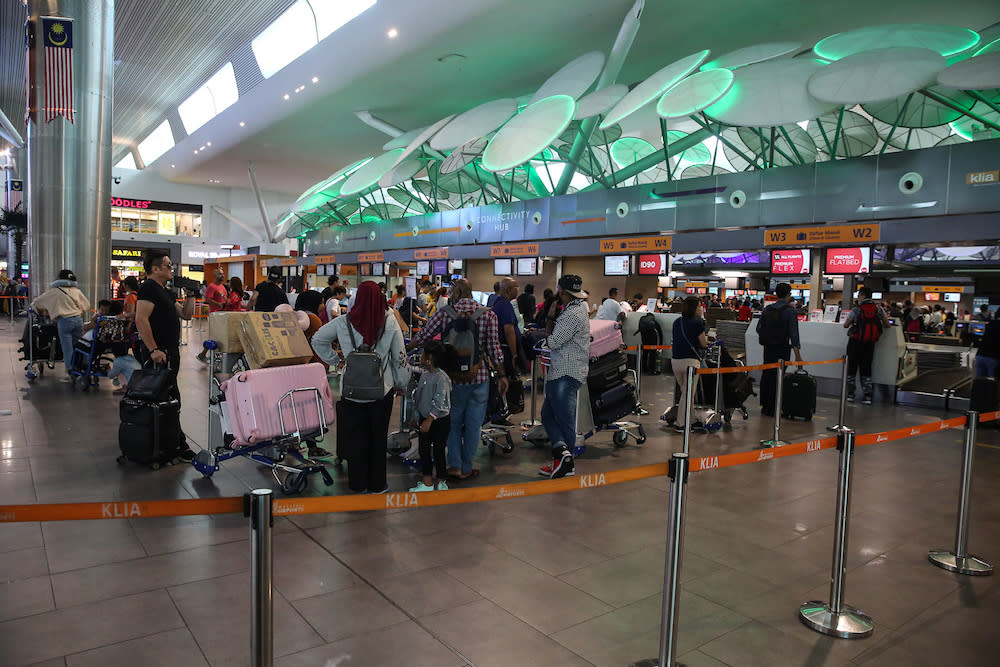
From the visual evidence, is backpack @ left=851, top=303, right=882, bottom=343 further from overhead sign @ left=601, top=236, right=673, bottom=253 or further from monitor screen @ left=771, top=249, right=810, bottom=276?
overhead sign @ left=601, top=236, right=673, bottom=253

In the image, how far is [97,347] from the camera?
9.59 metres

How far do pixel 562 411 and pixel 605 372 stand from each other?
1.08 metres

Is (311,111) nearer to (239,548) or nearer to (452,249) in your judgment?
(452,249)

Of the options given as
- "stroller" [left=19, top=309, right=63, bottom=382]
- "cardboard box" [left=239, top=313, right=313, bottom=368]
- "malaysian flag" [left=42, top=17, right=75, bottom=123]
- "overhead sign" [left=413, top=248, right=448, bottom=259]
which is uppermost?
"malaysian flag" [left=42, top=17, right=75, bottom=123]

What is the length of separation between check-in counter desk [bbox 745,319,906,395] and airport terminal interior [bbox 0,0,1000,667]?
76mm

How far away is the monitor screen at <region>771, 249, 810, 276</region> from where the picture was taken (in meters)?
13.4

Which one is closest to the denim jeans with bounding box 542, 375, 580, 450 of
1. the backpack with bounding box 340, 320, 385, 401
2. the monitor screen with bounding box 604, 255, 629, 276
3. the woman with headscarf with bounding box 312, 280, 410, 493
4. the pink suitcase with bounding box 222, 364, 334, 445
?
the woman with headscarf with bounding box 312, 280, 410, 493

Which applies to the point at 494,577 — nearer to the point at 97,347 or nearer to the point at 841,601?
the point at 841,601

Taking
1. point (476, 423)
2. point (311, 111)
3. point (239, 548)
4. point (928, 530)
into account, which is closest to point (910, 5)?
point (928, 530)

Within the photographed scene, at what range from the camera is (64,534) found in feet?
13.1

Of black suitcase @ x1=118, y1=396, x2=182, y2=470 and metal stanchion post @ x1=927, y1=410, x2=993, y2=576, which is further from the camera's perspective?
black suitcase @ x1=118, y1=396, x2=182, y2=470

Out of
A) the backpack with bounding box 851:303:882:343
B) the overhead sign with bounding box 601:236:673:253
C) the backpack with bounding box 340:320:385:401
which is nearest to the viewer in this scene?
the backpack with bounding box 340:320:385:401

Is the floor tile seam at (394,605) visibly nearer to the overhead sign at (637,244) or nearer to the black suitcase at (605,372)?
the black suitcase at (605,372)

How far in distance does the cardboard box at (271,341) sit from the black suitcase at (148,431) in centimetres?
90
